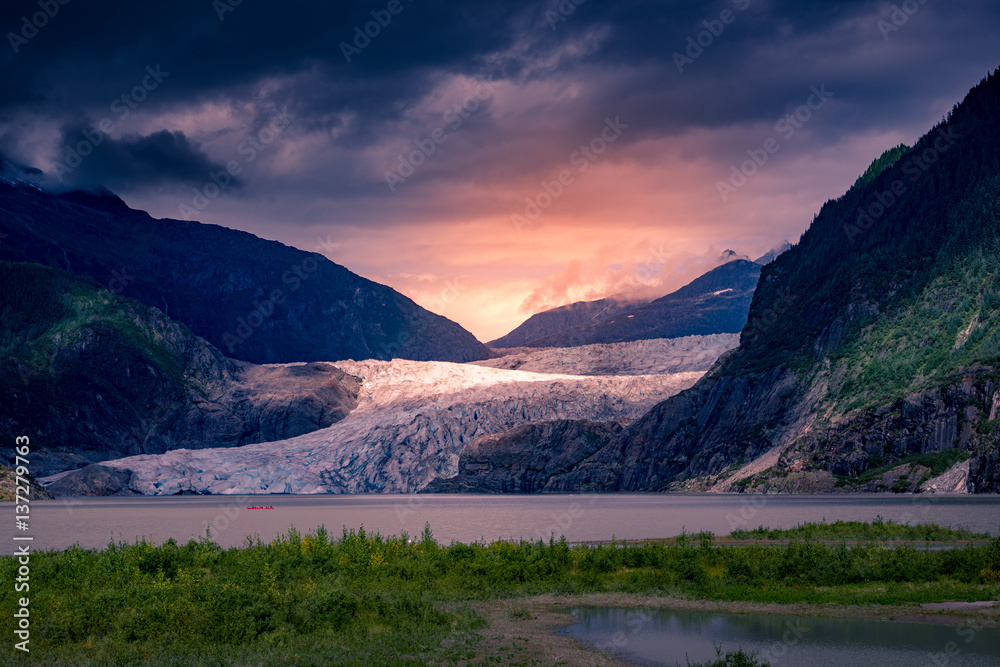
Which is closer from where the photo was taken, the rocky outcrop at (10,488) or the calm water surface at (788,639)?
the calm water surface at (788,639)

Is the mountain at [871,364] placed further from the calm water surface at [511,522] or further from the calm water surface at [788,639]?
the calm water surface at [788,639]

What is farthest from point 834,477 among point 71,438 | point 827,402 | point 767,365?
point 71,438

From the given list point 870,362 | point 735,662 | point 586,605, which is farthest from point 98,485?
point 735,662

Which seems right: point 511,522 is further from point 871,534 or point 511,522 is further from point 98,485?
point 98,485

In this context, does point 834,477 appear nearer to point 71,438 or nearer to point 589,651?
point 589,651

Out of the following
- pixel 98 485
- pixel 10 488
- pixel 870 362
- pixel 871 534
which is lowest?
pixel 98 485

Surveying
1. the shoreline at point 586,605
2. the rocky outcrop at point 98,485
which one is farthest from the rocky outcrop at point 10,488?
the shoreline at point 586,605
